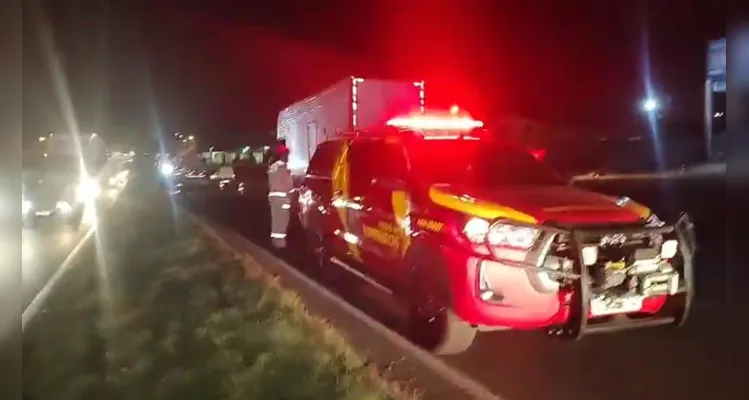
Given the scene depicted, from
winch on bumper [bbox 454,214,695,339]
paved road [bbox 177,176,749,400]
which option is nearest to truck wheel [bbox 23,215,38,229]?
paved road [bbox 177,176,749,400]

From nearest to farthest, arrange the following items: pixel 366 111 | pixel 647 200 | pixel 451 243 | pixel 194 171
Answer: pixel 451 243, pixel 366 111, pixel 647 200, pixel 194 171

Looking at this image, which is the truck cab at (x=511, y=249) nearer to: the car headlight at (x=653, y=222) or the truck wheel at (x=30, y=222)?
the car headlight at (x=653, y=222)

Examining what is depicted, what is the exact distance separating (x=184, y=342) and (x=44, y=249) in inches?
292

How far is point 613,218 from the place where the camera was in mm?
6082

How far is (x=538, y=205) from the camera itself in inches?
243

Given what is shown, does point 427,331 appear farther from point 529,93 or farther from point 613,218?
point 529,93

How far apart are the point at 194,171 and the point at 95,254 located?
26.8 m

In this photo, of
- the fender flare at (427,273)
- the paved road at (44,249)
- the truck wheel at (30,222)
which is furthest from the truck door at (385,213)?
the truck wheel at (30,222)

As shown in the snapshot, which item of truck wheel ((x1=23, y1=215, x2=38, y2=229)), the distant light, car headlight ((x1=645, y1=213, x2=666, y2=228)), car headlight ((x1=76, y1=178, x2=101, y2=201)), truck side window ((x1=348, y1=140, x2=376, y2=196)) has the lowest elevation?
truck wheel ((x1=23, y1=215, x2=38, y2=229))

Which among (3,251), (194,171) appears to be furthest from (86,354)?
(194,171)

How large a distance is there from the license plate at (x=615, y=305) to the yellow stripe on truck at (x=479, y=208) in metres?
0.72

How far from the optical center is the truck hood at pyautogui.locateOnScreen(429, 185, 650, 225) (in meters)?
5.99

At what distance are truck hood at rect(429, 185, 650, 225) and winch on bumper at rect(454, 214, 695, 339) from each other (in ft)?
0.44

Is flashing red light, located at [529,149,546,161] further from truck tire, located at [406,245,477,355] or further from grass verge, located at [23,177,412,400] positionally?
grass verge, located at [23,177,412,400]
